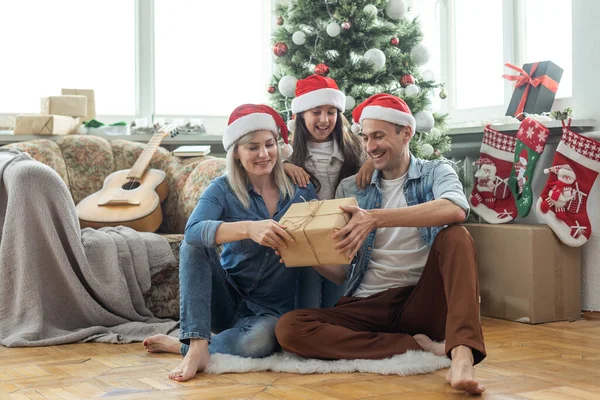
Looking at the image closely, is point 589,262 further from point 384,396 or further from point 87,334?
point 87,334

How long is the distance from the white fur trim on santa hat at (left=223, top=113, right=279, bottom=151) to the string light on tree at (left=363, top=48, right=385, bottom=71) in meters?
1.31

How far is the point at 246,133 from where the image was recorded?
2.26 meters

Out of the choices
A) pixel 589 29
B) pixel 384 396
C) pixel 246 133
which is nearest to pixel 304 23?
pixel 589 29

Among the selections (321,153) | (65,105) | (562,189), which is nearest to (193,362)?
(321,153)

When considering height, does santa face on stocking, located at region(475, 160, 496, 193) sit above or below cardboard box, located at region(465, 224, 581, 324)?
above

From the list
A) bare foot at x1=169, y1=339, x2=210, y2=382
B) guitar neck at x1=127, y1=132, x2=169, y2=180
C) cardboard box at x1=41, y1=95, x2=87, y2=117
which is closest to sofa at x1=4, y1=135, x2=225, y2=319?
guitar neck at x1=127, y1=132, x2=169, y2=180

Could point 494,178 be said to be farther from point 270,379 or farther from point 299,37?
point 270,379

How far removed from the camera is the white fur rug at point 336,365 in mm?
2000

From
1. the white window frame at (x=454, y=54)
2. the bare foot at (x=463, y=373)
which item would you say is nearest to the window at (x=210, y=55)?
the white window frame at (x=454, y=54)

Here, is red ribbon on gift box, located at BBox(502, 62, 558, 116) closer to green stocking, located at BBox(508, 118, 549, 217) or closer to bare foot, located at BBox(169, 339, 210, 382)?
green stocking, located at BBox(508, 118, 549, 217)

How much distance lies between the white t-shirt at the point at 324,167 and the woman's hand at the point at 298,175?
10cm

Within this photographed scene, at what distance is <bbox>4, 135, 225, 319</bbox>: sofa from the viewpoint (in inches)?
139

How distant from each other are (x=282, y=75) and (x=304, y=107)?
3.95 feet

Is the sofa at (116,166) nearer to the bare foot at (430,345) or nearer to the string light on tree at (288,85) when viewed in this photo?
the string light on tree at (288,85)
